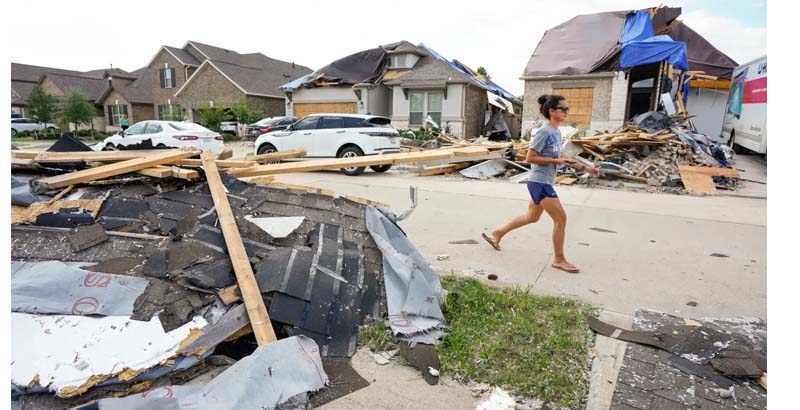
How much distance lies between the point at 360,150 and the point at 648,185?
24.4ft

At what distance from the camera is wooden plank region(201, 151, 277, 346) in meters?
2.85

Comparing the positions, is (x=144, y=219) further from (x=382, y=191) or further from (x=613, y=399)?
(x=382, y=191)

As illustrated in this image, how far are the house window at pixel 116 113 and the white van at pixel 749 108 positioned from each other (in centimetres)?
4271

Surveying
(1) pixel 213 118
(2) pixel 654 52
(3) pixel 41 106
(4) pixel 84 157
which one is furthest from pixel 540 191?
(3) pixel 41 106

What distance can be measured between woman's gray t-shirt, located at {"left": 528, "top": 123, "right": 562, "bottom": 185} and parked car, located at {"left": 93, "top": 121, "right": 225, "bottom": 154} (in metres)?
12.2

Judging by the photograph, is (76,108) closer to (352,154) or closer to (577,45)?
(352,154)

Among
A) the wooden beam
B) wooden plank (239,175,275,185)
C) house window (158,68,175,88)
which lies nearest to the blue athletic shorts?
wooden plank (239,175,275,185)

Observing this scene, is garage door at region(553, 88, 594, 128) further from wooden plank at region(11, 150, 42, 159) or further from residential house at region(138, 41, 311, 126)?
residential house at region(138, 41, 311, 126)

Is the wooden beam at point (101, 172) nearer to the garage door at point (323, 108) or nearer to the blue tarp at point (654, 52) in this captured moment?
the blue tarp at point (654, 52)

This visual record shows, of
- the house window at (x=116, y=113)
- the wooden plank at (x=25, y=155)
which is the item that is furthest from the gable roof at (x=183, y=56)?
the wooden plank at (x=25, y=155)

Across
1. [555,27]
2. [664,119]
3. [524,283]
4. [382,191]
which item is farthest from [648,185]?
[555,27]

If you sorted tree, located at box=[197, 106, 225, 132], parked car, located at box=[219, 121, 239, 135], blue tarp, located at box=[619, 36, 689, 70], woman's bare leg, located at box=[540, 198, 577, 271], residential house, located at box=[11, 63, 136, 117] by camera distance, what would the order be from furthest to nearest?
residential house, located at box=[11, 63, 136, 117], tree, located at box=[197, 106, 225, 132], parked car, located at box=[219, 121, 239, 135], blue tarp, located at box=[619, 36, 689, 70], woman's bare leg, located at box=[540, 198, 577, 271]

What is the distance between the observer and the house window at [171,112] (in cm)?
3372

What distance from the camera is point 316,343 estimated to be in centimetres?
296
